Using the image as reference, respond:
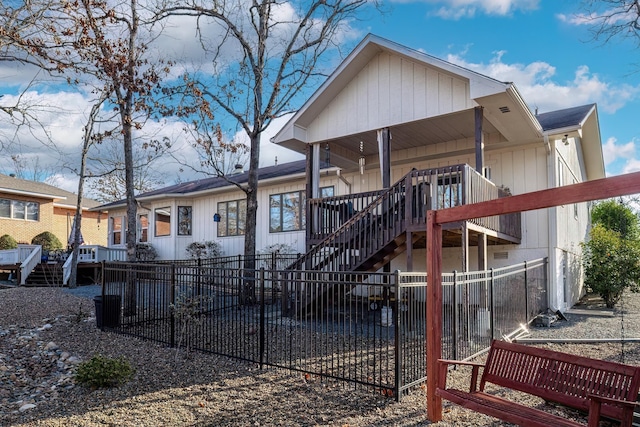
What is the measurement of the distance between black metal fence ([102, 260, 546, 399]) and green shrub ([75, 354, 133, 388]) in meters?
1.56

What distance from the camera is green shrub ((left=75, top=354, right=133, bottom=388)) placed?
548 centimetres

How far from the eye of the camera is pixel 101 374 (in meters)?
5.49

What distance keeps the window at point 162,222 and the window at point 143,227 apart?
1011 mm

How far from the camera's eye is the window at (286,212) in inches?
639

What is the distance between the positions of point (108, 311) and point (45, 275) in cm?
1079

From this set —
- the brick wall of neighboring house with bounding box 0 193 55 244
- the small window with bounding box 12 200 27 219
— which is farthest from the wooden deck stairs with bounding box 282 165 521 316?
the small window with bounding box 12 200 27 219

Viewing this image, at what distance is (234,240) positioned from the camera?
60.1ft

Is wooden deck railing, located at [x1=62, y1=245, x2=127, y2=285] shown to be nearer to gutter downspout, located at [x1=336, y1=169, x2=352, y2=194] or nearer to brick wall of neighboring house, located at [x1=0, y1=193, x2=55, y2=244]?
brick wall of neighboring house, located at [x1=0, y1=193, x2=55, y2=244]

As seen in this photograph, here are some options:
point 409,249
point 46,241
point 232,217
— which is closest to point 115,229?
point 46,241

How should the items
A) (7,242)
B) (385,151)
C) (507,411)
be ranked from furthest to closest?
(7,242)
(385,151)
(507,411)

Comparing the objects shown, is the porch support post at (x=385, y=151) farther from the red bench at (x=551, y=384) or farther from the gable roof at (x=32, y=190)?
the gable roof at (x=32, y=190)

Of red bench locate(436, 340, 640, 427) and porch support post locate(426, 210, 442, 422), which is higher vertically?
porch support post locate(426, 210, 442, 422)

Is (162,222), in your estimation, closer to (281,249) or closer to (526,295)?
(281,249)

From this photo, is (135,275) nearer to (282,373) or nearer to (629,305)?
(282,373)
